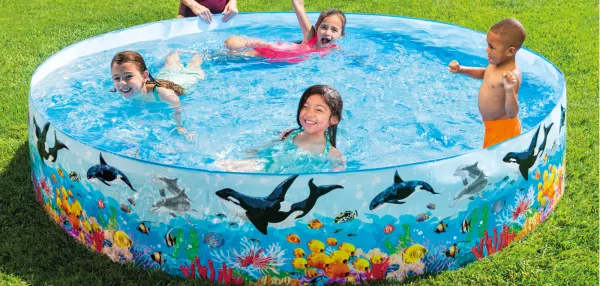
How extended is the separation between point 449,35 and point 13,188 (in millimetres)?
4693

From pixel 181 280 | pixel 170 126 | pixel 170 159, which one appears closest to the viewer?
pixel 181 280

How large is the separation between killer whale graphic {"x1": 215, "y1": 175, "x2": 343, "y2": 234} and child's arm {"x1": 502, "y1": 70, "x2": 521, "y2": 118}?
1.54m

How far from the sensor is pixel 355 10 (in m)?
10.3

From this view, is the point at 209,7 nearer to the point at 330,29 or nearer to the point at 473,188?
the point at 330,29

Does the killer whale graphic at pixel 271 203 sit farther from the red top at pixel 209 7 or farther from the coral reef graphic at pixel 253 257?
the red top at pixel 209 7

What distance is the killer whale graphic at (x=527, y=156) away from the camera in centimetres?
434

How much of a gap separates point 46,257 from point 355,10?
22.0 ft

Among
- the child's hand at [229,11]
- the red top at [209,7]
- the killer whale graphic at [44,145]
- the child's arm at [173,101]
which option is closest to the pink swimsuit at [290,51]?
the child's hand at [229,11]

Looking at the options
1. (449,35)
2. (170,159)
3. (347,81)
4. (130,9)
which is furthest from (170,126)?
(130,9)

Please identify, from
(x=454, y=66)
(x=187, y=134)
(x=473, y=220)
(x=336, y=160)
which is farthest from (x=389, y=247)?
(x=187, y=134)

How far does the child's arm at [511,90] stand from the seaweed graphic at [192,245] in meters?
2.18

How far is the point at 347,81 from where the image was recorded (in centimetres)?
695

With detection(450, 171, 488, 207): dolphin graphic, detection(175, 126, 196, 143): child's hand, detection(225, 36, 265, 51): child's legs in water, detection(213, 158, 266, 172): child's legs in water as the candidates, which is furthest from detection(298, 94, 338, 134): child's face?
detection(225, 36, 265, 51): child's legs in water

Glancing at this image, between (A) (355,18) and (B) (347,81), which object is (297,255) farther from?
(A) (355,18)
